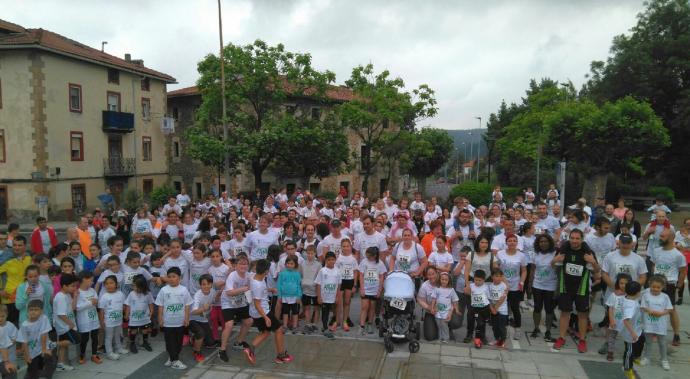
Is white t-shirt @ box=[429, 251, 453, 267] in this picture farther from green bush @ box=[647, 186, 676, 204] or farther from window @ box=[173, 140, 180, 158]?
window @ box=[173, 140, 180, 158]

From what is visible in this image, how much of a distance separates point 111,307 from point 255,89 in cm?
2133

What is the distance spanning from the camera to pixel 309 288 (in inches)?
315

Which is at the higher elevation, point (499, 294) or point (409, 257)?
point (409, 257)

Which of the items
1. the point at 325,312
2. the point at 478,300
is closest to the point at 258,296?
the point at 325,312

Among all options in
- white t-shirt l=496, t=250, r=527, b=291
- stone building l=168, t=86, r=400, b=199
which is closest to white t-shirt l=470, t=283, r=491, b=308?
white t-shirt l=496, t=250, r=527, b=291

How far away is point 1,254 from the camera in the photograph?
7.29 metres

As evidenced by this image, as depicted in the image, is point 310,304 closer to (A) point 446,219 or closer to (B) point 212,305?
(B) point 212,305

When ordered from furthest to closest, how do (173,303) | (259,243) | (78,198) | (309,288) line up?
(78,198) → (259,243) → (309,288) → (173,303)

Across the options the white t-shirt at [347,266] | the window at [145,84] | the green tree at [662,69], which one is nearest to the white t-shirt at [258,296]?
the white t-shirt at [347,266]

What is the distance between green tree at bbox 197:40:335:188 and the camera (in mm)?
25812

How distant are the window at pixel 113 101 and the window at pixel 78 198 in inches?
219

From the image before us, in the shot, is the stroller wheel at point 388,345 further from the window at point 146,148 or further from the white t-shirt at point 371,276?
the window at point 146,148

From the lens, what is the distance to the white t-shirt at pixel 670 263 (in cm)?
747

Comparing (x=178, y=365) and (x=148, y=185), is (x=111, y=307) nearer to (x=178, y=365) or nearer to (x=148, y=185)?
(x=178, y=365)
